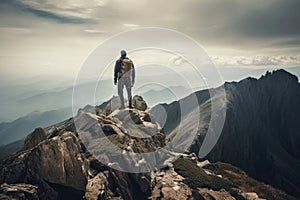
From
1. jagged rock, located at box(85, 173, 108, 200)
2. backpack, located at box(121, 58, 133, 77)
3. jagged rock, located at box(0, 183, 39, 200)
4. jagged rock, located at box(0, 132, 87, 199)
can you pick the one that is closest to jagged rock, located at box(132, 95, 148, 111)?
backpack, located at box(121, 58, 133, 77)

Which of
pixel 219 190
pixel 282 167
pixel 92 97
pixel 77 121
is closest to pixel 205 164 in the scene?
pixel 219 190

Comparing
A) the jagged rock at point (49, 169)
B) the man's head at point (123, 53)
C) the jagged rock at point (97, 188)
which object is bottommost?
the jagged rock at point (97, 188)

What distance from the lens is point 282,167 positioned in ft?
592

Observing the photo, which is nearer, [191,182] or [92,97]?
[92,97]

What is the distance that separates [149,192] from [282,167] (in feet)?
548

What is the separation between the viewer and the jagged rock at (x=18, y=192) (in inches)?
1152

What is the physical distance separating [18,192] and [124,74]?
923 inches

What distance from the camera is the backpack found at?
4453cm

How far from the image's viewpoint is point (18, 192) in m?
29.9

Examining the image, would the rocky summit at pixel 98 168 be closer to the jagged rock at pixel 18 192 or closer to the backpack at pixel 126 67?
the jagged rock at pixel 18 192

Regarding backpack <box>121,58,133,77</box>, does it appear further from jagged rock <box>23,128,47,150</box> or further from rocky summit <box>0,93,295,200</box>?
jagged rock <box>23,128,47,150</box>

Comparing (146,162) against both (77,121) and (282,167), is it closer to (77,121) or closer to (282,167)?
(77,121)

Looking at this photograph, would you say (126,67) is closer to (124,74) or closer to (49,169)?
(124,74)

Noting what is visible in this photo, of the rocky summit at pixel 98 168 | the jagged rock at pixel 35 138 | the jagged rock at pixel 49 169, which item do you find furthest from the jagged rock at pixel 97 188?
the jagged rock at pixel 35 138
